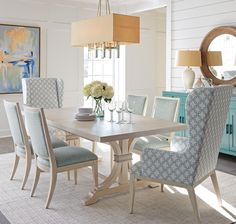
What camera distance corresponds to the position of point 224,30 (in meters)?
5.07

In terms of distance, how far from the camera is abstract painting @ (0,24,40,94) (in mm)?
6098

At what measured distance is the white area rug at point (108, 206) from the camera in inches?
114

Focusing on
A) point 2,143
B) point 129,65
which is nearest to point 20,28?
point 2,143

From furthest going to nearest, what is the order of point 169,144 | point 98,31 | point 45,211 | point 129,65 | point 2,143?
1. point 129,65
2. point 2,143
3. point 169,144
4. point 98,31
5. point 45,211

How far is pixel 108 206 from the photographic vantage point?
3184 mm

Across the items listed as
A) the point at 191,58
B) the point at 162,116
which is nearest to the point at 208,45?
the point at 191,58

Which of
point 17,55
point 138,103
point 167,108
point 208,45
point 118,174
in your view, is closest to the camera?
point 118,174

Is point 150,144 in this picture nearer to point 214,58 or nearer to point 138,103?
point 138,103

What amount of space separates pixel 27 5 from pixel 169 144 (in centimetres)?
404

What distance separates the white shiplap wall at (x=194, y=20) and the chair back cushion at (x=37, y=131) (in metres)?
3.31

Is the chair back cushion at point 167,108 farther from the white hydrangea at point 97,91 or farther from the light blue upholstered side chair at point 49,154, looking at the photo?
the light blue upholstered side chair at point 49,154

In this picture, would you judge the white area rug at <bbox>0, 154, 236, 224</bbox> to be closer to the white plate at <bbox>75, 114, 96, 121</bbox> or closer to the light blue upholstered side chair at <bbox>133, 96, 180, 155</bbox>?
the light blue upholstered side chair at <bbox>133, 96, 180, 155</bbox>

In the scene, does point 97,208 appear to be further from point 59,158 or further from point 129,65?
point 129,65

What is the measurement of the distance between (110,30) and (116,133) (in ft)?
3.31
